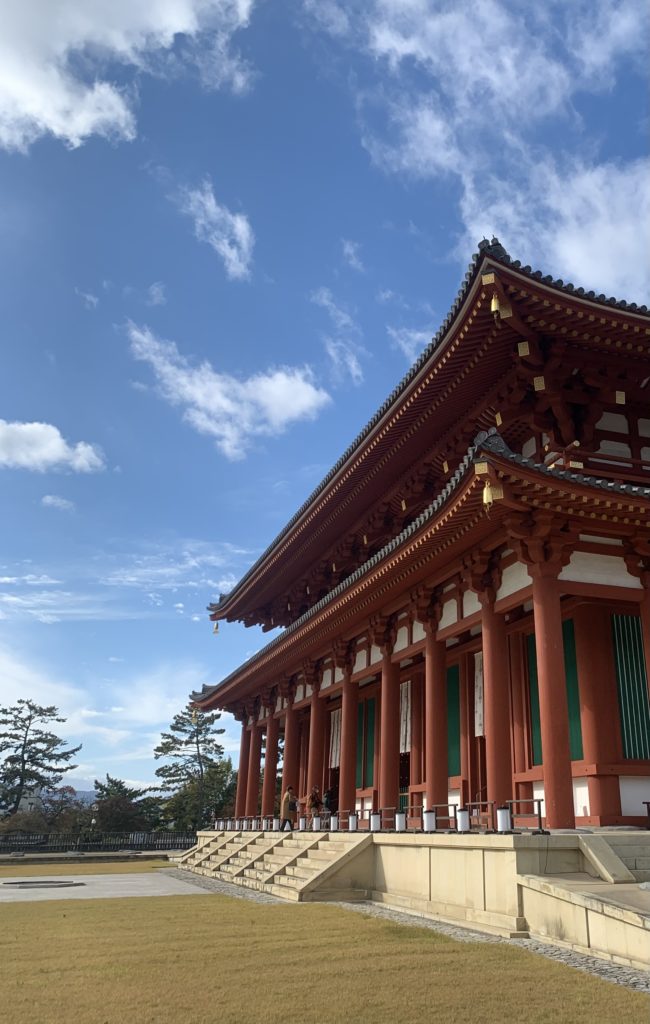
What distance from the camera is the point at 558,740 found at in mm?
11492

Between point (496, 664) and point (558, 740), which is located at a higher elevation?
point (496, 664)

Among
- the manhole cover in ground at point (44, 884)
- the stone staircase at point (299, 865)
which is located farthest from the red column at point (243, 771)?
the manhole cover in ground at point (44, 884)

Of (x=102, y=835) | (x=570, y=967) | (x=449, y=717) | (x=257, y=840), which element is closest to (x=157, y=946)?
(x=570, y=967)

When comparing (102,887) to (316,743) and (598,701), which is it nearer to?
(316,743)

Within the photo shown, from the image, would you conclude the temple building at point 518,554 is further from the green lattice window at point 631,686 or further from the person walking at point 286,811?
the person walking at point 286,811

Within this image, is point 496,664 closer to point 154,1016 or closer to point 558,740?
point 558,740

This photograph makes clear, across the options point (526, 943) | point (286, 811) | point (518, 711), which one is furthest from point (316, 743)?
point (526, 943)

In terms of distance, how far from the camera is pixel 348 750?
2005cm

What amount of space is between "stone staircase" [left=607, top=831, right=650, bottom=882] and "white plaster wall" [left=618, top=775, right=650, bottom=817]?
8.11 ft

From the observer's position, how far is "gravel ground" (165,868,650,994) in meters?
7.07

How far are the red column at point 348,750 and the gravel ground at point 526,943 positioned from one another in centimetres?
417

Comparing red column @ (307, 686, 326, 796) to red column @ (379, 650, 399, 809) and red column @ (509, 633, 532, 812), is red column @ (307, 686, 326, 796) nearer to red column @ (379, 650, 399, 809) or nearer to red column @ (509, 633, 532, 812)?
red column @ (379, 650, 399, 809)

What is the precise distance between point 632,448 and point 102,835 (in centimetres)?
3655

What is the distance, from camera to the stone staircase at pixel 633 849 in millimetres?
9906
